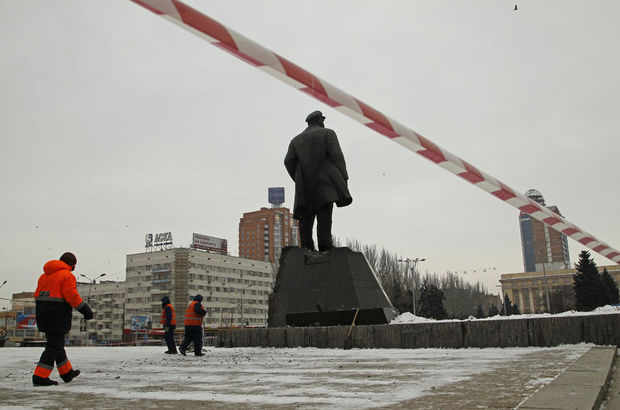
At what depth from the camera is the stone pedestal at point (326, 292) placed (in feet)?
32.9

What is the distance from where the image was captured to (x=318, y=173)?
11.3m

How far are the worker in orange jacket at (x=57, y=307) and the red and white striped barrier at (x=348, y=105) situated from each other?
9.07 ft

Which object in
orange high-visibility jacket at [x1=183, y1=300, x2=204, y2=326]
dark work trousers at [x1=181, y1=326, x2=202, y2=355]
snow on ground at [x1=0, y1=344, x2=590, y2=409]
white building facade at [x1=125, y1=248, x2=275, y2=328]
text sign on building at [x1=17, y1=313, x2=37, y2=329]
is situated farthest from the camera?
white building facade at [x1=125, y1=248, x2=275, y2=328]

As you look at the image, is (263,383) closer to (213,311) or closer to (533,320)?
(533,320)

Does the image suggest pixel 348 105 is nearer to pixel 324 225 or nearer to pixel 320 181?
pixel 320 181

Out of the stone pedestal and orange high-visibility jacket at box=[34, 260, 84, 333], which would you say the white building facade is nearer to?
the stone pedestal

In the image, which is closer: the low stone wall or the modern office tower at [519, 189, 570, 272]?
the low stone wall

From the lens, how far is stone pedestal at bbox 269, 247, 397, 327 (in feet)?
32.9

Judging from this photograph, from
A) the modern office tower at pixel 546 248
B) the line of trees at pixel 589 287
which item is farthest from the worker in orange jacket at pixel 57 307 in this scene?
the modern office tower at pixel 546 248

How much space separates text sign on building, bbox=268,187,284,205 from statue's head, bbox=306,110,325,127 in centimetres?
6762

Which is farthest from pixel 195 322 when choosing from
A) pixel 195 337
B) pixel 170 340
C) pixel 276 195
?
pixel 276 195

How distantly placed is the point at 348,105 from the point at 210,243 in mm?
87346

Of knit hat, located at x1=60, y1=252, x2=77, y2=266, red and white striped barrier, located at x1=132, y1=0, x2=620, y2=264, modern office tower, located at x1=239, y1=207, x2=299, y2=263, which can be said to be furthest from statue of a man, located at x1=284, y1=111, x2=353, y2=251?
modern office tower, located at x1=239, y1=207, x2=299, y2=263

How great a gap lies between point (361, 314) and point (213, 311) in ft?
264
